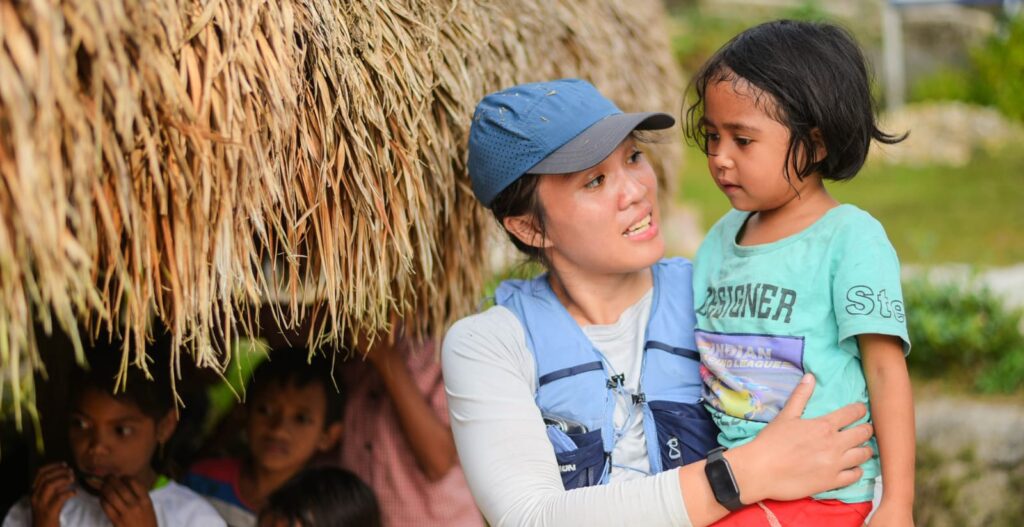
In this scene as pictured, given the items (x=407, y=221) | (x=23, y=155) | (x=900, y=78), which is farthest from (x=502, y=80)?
(x=900, y=78)

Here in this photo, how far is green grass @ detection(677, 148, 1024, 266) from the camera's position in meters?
8.28

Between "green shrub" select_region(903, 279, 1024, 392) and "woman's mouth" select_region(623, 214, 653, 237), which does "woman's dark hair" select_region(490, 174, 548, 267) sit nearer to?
"woman's mouth" select_region(623, 214, 653, 237)

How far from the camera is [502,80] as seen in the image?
9.48 feet

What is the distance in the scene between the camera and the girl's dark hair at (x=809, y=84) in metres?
2.09

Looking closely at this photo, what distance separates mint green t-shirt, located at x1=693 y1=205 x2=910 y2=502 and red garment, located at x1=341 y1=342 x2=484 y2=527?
3.67 ft

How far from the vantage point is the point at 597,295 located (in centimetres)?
235

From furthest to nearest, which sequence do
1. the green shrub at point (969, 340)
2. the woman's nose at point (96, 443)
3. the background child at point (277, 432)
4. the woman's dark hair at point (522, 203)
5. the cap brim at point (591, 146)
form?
1. the green shrub at point (969, 340)
2. the background child at point (277, 432)
3. the woman's nose at point (96, 443)
4. the woman's dark hair at point (522, 203)
5. the cap brim at point (591, 146)

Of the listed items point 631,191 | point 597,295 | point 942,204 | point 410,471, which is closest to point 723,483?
point 597,295

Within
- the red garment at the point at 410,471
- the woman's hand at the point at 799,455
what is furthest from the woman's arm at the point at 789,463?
the red garment at the point at 410,471

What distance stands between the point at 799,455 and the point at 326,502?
5.13ft

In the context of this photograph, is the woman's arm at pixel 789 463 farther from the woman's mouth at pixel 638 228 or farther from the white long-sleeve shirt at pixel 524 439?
the woman's mouth at pixel 638 228

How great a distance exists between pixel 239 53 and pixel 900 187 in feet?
35.0

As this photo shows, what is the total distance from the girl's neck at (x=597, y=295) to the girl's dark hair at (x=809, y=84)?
0.45m

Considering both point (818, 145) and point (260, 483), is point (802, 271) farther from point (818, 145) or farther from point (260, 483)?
point (260, 483)
